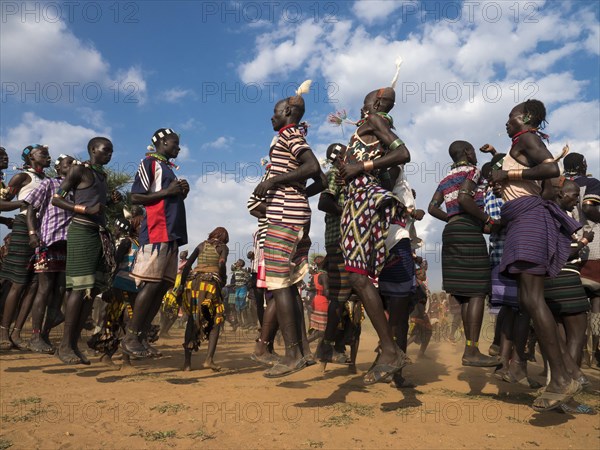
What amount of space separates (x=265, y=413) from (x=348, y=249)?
1.64 m

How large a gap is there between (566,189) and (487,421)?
8.72 feet

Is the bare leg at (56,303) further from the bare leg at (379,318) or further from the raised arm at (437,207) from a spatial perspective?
the raised arm at (437,207)

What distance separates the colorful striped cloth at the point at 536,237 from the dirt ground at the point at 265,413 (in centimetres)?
142

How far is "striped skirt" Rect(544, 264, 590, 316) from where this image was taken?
4648mm

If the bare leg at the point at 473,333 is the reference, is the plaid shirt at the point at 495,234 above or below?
above

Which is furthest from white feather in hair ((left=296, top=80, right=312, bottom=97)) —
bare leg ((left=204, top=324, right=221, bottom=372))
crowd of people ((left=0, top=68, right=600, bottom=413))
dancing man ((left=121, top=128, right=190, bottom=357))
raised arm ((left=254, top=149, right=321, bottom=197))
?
bare leg ((left=204, top=324, right=221, bottom=372))

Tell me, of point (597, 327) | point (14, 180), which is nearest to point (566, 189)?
point (597, 327)

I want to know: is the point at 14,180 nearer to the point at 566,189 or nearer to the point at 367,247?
the point at 367,247

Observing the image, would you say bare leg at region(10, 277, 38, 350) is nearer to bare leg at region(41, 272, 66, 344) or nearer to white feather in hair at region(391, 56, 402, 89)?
bare leg at region(41, 272, 66, 344)

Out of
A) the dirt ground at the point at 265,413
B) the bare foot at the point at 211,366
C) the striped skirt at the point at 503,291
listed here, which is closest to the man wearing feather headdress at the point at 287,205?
the dirt ground at the point at 265,413

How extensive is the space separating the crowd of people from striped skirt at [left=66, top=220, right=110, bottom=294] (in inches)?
0.7

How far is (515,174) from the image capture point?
4.09 metres

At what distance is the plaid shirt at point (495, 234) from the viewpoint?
5379 mm

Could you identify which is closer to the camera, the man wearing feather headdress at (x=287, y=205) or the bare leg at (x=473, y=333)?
the man wearing feather headdress at (x=287, y=205)
